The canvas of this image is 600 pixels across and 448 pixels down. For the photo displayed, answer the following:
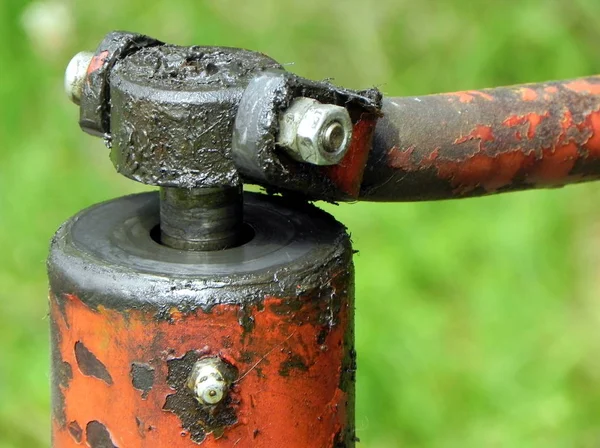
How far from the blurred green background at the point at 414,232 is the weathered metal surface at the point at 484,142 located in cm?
139

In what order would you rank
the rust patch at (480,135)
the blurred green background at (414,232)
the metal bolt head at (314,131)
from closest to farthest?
the metal bolt head at (314,131)
the rust patch at (480,135)
the blurred green background at (414,232)

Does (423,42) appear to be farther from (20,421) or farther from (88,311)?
(88,311)

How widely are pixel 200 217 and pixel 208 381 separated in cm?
21

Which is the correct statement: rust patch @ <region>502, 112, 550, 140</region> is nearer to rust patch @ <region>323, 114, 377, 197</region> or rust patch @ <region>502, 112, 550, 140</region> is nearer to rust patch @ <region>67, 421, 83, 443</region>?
rust patch @ <region>323, 114, 377, 197</region>

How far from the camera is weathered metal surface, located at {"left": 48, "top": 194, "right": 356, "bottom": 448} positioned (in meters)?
1.07

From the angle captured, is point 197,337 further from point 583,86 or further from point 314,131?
point 583,86

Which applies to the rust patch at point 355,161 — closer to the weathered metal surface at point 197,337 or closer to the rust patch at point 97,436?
the weathered metal surface at point 197,337

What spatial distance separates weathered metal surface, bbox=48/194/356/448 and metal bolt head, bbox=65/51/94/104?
175 mm

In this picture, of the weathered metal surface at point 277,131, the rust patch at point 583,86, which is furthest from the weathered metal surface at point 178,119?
the rust patch at point 583,86

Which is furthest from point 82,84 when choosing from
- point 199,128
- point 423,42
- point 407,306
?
point 423,42

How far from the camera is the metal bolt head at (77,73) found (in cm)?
122

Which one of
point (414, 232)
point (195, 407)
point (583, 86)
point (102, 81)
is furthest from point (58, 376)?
point (414, 232)

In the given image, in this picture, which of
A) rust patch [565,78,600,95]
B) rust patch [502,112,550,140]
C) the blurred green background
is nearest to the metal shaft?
rust patch [502,112,550,140]

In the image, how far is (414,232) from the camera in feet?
10.7
